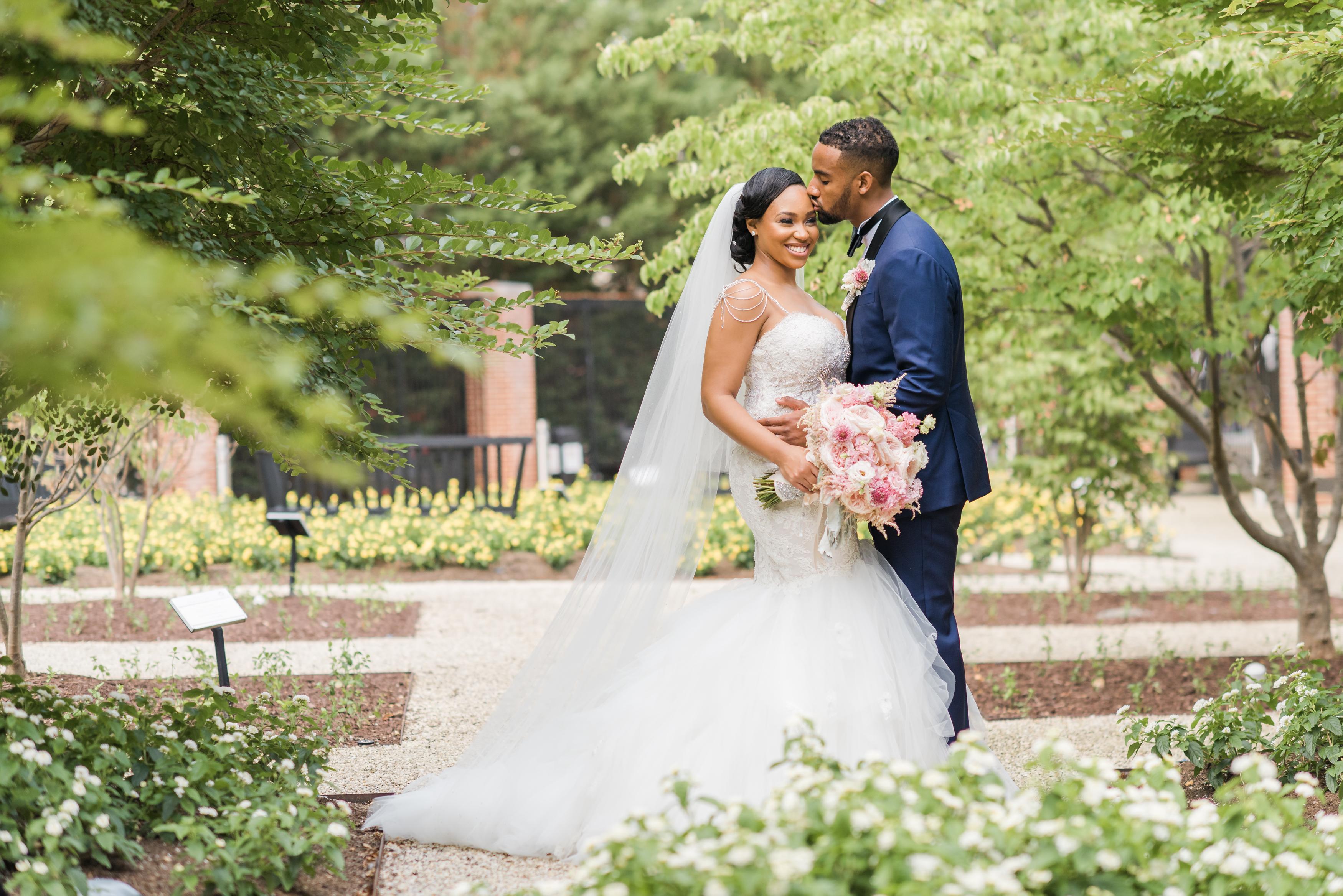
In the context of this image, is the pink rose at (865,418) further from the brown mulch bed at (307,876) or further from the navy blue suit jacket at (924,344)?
the brown mulch bed at (307,876)

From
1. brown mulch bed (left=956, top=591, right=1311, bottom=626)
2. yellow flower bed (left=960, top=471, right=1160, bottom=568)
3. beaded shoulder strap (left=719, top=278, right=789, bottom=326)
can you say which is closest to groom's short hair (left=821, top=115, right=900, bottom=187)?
beaded shoulder strap (left=719, top=278, right=789, bottom=326)

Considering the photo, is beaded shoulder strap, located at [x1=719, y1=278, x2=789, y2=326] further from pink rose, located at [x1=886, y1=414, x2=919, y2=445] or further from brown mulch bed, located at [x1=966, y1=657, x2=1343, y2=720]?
brown mulch bed, located at [x1=966, y1=657, x2=1343, y2=720]

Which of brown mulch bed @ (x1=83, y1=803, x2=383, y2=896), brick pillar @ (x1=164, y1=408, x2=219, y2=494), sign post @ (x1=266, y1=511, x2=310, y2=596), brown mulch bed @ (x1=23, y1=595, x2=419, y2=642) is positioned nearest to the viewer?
brown mulch bed @ (x1=83, y1=803, x2=383, y2=896)

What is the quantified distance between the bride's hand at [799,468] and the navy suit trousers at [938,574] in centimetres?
34

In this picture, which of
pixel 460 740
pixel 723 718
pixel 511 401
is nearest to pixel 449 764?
pixel 460 740

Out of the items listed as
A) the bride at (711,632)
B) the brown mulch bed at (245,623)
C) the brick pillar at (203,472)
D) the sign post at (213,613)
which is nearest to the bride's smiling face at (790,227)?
the bride at (711,632)

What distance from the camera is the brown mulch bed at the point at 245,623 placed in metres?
7.19

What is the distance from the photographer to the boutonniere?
3576 millimetres

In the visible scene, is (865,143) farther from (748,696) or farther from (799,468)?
(748,696)

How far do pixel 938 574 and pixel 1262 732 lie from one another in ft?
5.25

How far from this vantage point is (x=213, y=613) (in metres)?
4.58

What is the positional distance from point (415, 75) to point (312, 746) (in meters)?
2.11

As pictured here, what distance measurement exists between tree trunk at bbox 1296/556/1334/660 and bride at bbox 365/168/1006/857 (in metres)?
4.14

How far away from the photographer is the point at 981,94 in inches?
219
